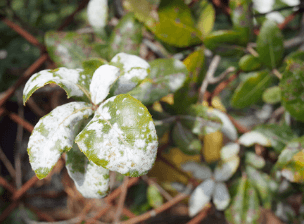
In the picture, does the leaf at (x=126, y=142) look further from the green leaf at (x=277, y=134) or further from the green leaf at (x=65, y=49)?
the green leaf at (x=277, y=134)

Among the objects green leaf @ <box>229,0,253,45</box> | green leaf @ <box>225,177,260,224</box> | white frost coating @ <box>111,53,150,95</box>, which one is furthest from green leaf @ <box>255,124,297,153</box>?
white frost coating @ <box>111,53,150,95</box>

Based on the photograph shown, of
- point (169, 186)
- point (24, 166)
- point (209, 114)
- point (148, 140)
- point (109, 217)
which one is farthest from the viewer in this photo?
point (24, 166)

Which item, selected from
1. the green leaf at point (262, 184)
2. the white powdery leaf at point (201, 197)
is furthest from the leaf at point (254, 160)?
the white powdery leaf at point (201, 197)

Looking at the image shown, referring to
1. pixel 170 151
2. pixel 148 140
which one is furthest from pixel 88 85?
pixel 170 151

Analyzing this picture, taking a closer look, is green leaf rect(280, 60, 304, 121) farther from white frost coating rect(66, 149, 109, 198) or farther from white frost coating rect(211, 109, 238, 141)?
white frost coating rect(66, 149, 109, 198)

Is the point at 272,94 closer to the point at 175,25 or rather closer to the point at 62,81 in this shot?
the point at 175,25

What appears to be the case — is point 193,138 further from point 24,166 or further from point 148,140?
point 24,166

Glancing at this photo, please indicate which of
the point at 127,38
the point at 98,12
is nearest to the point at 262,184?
the point at 127,38
